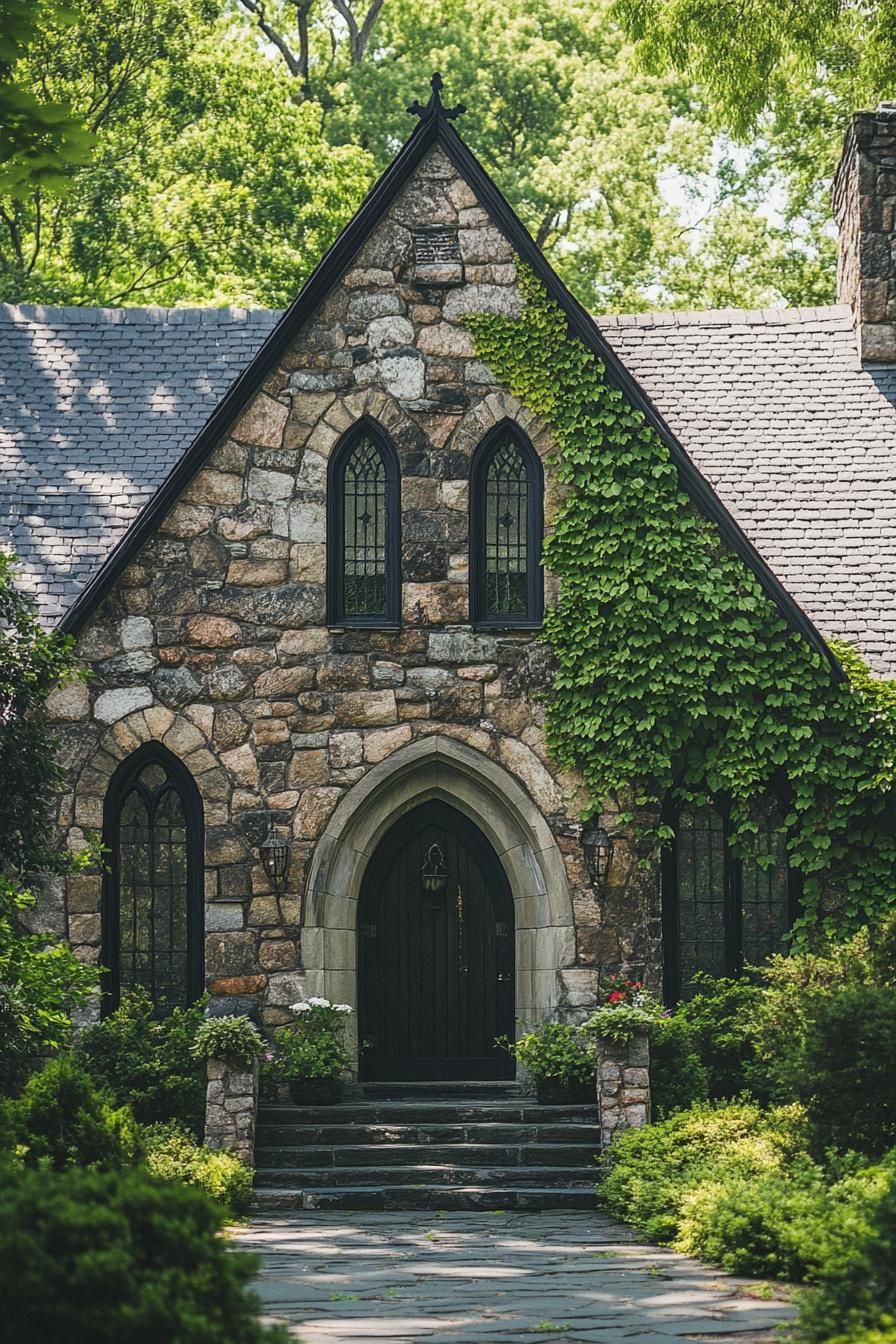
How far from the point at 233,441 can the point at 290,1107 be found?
17.9 feet

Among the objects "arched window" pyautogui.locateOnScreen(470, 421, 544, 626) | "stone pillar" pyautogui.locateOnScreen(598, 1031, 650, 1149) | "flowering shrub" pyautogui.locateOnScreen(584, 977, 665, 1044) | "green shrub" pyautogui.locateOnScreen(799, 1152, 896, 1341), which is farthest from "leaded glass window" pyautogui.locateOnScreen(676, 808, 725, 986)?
"green shrub" pyautogui.locateOnScreen(799, 1152, 896, 1341)

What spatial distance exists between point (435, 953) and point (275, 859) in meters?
1.71

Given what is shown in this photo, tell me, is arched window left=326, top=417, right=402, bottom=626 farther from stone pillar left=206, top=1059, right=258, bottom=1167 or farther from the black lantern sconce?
stone pillar left=206, top=1059, right=258, bottom=1167

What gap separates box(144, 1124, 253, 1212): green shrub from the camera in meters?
11.7

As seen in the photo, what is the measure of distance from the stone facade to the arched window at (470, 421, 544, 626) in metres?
0.15

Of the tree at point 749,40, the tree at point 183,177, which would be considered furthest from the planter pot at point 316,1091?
the tree at point 183,177

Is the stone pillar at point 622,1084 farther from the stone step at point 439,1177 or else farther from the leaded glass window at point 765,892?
the leaded glass window at point 765,892

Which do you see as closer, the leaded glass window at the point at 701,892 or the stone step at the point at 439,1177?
the stone step at the point at 439,1177

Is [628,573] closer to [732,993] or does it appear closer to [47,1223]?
[732,993]

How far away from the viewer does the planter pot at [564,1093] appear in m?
13.9

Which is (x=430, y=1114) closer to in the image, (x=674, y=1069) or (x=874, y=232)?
(x=674, y=1069)

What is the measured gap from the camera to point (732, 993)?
14.6 m

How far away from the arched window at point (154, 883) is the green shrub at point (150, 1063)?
2.20 ft

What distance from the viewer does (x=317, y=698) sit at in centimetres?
1502
